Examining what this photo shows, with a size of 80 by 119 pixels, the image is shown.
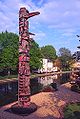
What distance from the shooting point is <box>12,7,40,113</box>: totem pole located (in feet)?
59.9

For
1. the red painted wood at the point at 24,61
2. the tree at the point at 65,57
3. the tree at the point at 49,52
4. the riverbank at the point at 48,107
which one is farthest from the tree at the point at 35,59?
the tree at the point at 49,52

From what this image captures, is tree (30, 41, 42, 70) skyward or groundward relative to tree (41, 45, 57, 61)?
groundward

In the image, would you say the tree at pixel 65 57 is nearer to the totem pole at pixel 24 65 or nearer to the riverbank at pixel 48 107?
the riverbank at pixel 48 107

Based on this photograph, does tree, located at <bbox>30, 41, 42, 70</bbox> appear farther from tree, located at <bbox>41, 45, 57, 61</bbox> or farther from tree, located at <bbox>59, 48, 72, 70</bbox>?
tree, located at <bbox>41, 45, 57, 61</bbox>

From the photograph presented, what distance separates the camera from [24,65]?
18312 mm

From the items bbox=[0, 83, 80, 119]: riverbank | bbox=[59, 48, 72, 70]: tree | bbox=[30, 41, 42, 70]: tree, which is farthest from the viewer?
bbox=[59, 48, 72, 70]: tree

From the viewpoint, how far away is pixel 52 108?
19906mm

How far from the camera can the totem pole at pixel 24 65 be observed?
18.2m

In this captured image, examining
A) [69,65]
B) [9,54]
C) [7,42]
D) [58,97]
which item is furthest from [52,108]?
[69,65]

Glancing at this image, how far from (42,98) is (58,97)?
6.67 feet

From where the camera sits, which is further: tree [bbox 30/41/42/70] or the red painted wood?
tree [bbox 30/41/42/70]

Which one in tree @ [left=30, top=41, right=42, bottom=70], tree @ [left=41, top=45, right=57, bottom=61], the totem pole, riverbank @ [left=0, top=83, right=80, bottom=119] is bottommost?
riverbank @ [left=0, top=83, right=80, bottom=119]

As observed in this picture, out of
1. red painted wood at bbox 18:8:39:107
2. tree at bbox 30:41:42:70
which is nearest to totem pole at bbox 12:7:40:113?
red painted wood at bbox 18:8:39:107

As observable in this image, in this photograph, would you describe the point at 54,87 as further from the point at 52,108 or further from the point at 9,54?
the point at 9,54
